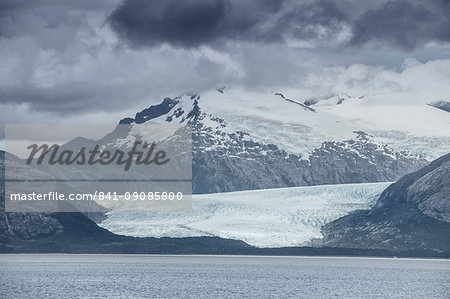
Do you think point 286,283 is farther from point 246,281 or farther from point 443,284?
point 443,284

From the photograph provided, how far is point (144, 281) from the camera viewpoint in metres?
181

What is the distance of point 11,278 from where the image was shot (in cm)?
18700

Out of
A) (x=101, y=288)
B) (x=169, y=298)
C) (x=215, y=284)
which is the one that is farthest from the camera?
(x=215, y=284)

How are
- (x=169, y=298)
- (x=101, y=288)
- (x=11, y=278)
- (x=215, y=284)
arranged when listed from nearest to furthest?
(x=169, y=298) < (x=101, y=288) < (x=215, y=284) < (x=11, y=278)

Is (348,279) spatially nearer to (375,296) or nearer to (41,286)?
(375,296)

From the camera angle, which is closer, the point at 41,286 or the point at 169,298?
the point at 169,298

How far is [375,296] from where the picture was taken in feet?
490

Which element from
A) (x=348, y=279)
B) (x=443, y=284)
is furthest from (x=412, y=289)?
(x=348, y=279)

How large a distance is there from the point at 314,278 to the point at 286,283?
19811 mm

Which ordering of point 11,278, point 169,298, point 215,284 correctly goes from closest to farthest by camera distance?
point 169,298 → point 215,284 → point 11,278

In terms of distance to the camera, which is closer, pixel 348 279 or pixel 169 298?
pixel 169 298

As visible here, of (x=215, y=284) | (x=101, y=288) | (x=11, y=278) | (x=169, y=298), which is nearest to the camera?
(x=169, y=298)

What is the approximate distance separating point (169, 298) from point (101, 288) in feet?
65.1

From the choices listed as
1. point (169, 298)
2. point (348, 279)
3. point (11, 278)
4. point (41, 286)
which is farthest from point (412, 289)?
point (11, 278)
